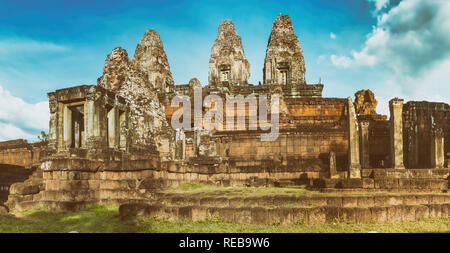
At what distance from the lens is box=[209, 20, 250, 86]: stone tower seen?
39000mm

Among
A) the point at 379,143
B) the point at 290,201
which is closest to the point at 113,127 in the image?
the point at 290,201

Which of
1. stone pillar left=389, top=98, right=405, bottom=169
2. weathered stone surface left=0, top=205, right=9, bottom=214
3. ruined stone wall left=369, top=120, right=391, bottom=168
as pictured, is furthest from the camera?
ruined stone wall left=369, top=120, right=391, bottom=168

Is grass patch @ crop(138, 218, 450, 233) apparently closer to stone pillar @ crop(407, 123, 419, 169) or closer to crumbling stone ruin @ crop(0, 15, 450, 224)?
crumbling stone ruin @ crop(0, 15, 450, 224)

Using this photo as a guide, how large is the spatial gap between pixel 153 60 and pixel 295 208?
3283 centimetres

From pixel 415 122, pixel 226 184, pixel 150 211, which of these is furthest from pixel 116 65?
pixel 415 122

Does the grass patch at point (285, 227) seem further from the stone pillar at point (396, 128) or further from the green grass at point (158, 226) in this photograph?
the stone pillar at point (396, 128)

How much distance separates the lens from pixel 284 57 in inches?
1483

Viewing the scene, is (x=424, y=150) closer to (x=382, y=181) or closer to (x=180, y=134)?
(x=382, y=181)

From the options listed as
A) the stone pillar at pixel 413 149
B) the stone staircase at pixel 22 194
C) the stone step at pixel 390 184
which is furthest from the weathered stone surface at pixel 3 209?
the stone pillar at pixel 413 149

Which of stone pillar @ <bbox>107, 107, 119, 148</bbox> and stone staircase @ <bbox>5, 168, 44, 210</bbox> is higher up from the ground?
stone pillar @ <bbox>107, 107, 119, 148</bbox>

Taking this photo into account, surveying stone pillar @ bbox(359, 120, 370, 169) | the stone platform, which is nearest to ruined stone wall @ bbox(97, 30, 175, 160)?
the stone platform

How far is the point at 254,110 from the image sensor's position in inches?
1068

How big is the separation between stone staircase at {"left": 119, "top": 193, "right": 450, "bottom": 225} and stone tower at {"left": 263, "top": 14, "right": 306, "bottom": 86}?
95.8 feet

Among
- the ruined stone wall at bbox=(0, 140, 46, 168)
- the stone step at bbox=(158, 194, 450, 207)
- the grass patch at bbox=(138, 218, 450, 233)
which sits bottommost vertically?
the grass patch at bbox=(138, 218, 450, 233)
